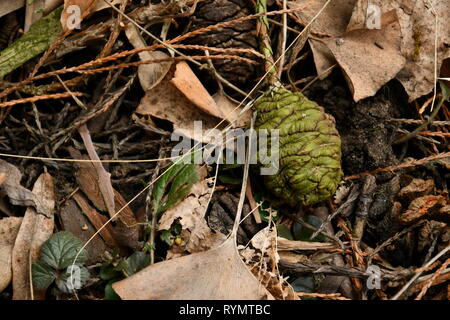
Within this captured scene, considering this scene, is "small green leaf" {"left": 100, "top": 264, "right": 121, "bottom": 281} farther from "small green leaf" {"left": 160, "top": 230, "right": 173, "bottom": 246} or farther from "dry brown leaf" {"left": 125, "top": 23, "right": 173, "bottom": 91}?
"dry brown leaf" {"left": 125, "top": 23, "right": 173, "bottom": 91}

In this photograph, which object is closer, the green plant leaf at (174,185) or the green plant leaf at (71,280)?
the green plant leaf at (71,280)

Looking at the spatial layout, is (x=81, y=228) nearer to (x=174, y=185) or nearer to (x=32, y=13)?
(x=174, y=185)

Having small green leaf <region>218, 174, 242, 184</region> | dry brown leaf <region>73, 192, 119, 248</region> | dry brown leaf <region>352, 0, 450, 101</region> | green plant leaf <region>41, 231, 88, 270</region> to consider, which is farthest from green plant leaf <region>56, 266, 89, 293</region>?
dry brown leaf <region>352, 0, 450, 101</region>

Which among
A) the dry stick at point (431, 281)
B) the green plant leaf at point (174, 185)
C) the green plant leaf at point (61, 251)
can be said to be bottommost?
the dry stick at point (431, 281)

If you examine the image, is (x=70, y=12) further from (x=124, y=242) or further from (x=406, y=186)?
(x=406, y=186)

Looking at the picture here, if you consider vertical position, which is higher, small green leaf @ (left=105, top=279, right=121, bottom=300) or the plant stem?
the plant stem

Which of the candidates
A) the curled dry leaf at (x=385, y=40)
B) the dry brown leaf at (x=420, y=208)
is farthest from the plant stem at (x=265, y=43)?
the dry brown leaf at (x=420, y=208)

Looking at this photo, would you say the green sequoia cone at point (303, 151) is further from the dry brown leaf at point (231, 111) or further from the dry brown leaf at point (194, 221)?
the dry brown leaf at point (194, 221)
